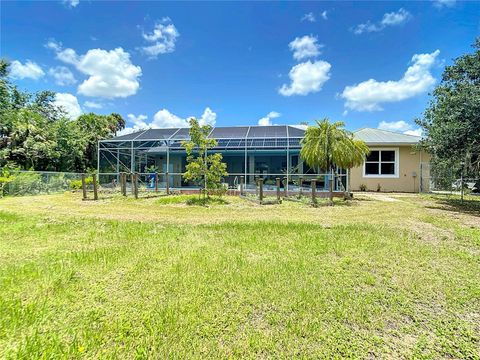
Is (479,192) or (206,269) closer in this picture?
(206,269)

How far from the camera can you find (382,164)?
19375 mm

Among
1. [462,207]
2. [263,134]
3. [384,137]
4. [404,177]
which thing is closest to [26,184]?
[263,134]

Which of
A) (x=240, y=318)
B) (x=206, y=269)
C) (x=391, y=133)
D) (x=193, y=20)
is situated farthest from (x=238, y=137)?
(x=240, y=318)

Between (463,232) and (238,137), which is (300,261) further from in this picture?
(238,137)

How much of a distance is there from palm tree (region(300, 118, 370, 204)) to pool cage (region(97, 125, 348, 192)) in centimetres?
227

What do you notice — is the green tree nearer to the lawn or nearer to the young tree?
the lawn

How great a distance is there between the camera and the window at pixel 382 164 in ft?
63.2

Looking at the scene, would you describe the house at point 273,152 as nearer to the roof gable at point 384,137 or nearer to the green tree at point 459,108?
the roof gable at point 384,137

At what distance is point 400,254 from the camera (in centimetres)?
475

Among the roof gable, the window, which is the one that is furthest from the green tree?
the window

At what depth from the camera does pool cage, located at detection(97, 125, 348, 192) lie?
16531mm

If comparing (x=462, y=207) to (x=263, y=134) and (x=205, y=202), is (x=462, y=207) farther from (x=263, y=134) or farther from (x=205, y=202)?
(x=263, y=134)

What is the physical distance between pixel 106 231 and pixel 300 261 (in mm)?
4707

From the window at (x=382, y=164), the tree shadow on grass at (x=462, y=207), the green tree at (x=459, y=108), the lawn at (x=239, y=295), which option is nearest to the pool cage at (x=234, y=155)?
the window at (x=382, y=164)
